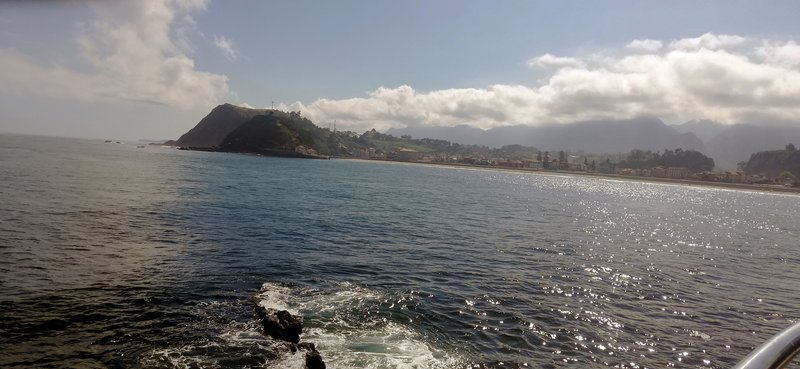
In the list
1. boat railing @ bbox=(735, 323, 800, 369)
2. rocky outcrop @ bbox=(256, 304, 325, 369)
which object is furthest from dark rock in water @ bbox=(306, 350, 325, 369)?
boat railing @ bbox=(735, 323, 800, 369)

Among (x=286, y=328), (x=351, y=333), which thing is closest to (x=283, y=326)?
(x=286, y=328)

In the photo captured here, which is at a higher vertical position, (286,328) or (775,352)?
(775,352)

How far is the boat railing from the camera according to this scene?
A: 3086mm

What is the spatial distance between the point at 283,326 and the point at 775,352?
15.4 m

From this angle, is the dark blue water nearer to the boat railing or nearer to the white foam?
the white foam

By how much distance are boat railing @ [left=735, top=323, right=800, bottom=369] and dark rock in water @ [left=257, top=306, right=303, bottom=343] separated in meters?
15.0

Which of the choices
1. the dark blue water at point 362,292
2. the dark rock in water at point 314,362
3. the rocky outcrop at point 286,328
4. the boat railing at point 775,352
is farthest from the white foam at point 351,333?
the boat railing at point 775,352

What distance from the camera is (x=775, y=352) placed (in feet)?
10.6

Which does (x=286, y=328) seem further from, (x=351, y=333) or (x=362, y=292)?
(x=362, y=292)

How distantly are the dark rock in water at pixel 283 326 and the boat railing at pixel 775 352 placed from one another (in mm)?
14954

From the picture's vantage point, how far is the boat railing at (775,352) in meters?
3.09

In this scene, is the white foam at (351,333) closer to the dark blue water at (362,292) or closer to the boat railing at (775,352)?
the dark blue water at (362,292)

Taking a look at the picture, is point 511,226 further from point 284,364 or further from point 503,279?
point 284,364

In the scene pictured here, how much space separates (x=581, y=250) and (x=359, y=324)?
2701cm
